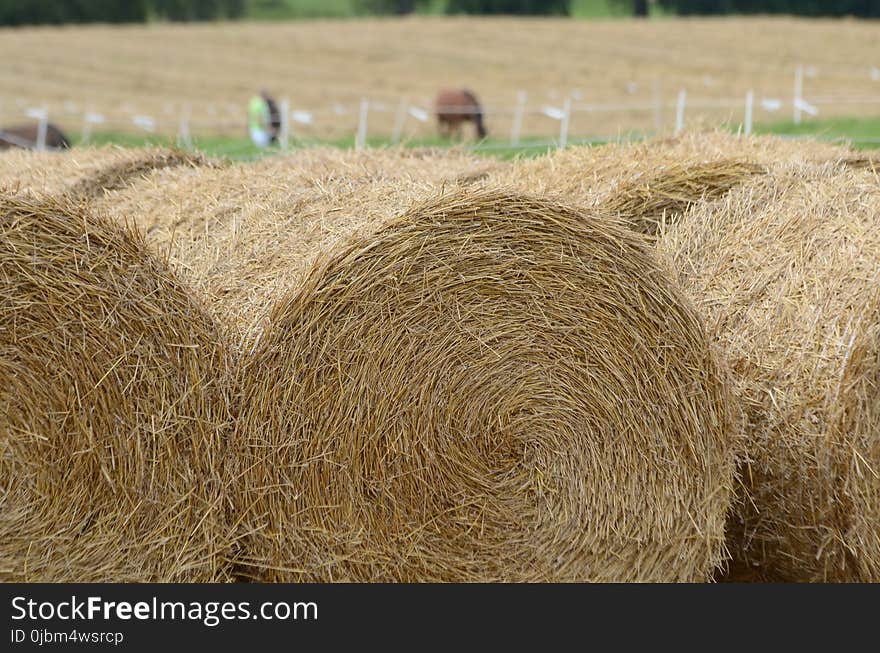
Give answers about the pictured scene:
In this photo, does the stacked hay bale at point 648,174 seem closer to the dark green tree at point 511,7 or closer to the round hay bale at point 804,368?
the round hay bale at point 804,368

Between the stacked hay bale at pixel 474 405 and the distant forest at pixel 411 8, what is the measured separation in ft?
171

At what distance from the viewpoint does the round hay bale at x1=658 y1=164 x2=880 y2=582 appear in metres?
4.25

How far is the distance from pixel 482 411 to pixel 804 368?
1226 mm

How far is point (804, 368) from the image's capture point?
14.3ft

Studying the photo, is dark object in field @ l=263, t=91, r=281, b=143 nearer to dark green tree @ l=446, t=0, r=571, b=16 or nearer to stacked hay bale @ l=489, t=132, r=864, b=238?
stacked hay bale @ l=489, t=132, r=864, b=238

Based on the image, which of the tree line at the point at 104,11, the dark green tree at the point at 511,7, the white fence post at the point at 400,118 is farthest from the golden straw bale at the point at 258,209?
the tree line at the point at 104,11

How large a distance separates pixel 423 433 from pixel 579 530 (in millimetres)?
708

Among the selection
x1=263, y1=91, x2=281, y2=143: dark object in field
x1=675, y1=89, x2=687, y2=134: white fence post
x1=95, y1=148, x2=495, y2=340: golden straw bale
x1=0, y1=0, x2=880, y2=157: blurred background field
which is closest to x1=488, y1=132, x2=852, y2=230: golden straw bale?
x1=95, y1=148, x2=495, y2=340: golden straw bale

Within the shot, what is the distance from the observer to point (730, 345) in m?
4.71

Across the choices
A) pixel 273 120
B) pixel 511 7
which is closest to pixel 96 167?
pixel 273 120

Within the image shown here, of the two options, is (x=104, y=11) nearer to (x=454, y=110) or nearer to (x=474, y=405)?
(x=454, y=110)

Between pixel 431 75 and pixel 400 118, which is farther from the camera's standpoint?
pixel 431 75

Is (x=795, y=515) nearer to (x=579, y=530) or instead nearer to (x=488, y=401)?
(x=579, y=530)

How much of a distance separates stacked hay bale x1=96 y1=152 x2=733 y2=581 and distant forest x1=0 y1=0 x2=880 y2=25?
52019 mm
